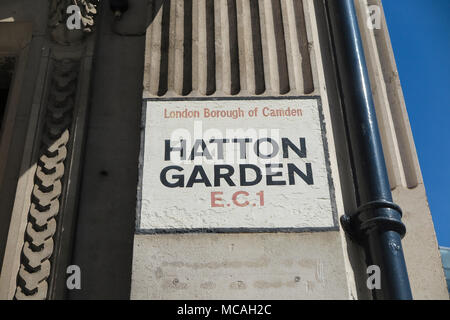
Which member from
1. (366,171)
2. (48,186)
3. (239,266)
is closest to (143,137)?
(48,186)

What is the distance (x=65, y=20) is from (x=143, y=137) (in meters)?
Result: 2.11

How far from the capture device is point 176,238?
15.5 feet

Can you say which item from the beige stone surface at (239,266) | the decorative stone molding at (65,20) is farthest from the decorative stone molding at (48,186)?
the beige stone surface at (239,266)

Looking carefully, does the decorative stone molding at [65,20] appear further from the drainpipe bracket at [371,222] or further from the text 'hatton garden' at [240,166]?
the drainpipe bracket at [371,222]

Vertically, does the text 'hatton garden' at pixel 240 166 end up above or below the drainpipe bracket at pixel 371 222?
above

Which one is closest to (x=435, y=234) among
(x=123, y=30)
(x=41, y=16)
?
(x=123, y=30)

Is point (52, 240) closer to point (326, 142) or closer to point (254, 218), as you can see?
point (254, 218)

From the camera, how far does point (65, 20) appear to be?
257 inches

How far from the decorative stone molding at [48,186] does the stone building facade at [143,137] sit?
0.5 inches

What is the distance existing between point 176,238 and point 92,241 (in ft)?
3.34

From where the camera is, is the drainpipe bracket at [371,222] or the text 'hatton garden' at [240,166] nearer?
the drainpipe bracket at [371,222]

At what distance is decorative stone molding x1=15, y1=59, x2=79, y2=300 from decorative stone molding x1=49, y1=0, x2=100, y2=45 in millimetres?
296

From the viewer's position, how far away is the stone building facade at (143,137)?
4.63 m

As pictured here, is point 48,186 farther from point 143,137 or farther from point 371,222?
point 371,222
